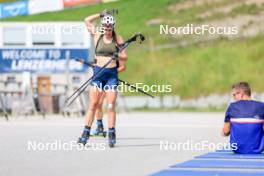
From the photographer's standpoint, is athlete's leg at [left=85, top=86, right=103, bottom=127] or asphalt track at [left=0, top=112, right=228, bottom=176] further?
athlete's leg at [left=85, top=86, right=103, bottom=127]

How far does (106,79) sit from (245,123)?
2855 mm

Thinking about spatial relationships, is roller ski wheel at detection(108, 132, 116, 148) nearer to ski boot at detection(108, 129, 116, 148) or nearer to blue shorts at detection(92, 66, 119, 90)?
ski boot at detection(108, 129, 116, 148)

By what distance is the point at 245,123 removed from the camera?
9.27 m

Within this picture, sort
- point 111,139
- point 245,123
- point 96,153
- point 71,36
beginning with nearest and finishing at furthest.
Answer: point 245,123, point 96,153, point 111,139, point 71,36

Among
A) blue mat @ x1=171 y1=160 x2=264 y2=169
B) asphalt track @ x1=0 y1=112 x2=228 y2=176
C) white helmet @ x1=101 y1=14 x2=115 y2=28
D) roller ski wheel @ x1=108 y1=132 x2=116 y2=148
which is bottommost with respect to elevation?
asphalt track @ x1=0 y1=112 x2=228 y2=176

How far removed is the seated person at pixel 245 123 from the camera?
363 inches

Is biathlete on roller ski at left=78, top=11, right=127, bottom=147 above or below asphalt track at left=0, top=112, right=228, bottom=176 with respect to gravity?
above

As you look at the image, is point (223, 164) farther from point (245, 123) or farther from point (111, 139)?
point (111, 139)

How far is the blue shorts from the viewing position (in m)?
11.5

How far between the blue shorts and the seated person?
2.52 m

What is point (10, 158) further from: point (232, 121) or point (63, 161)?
point (232, 121)

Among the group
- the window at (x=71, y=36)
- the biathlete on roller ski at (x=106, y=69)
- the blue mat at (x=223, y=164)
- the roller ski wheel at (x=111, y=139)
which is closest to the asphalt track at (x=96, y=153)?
the roller ski wheel at (x=111, y=139)

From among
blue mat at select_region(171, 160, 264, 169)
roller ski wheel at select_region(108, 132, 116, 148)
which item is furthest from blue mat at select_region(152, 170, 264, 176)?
roller ski wheel at select_region(108, 132, 116, 148)

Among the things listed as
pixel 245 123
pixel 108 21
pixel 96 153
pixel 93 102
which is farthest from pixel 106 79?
pixel 245 123
